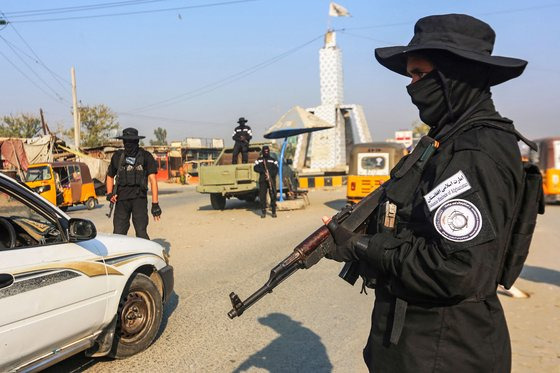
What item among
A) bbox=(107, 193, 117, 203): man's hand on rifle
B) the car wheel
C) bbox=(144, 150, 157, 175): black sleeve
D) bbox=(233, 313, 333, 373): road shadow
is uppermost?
bbox=(144, 150, 157, 175): black sleeve

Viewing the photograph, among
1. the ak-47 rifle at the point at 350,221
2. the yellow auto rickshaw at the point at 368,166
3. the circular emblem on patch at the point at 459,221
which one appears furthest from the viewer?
the yellow auto rickshaw at the point at 368,166

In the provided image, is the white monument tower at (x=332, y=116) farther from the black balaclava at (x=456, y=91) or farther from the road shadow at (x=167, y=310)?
the black balaclava at (x=456, y=91)

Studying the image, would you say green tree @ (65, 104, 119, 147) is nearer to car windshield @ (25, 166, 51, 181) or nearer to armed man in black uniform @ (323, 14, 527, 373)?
car windshield @ (25, 166, 51, 181)

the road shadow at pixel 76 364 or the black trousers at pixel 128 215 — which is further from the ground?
the black trousers at pixel 128 215

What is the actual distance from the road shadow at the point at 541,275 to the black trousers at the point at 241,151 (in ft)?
30.4

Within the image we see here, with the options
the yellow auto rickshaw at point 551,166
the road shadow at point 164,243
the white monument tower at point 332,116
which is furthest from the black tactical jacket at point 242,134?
the white monument tower at point 332,116

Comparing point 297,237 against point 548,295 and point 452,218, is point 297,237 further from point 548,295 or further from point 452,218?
point 452,218

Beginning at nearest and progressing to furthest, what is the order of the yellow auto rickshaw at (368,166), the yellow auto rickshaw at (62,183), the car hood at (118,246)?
the car hood at (118,246), the yellow auto rickshaw at (368,166), the yellow auto rickshaw at (62,183)

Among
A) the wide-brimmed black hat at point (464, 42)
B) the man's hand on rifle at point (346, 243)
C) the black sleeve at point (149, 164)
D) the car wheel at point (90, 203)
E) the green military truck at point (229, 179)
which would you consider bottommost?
the car wheel at point (90, 203)

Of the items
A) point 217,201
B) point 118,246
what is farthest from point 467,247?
point 217,201

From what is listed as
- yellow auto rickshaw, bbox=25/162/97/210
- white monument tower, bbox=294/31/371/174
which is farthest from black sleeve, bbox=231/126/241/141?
white monument tower, bbox=294/31/371/174

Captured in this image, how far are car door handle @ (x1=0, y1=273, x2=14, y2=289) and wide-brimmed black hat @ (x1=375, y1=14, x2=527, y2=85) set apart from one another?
2.46 metres

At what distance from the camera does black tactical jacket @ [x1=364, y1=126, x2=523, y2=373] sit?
4.80ft

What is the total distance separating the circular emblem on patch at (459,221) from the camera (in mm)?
1446
